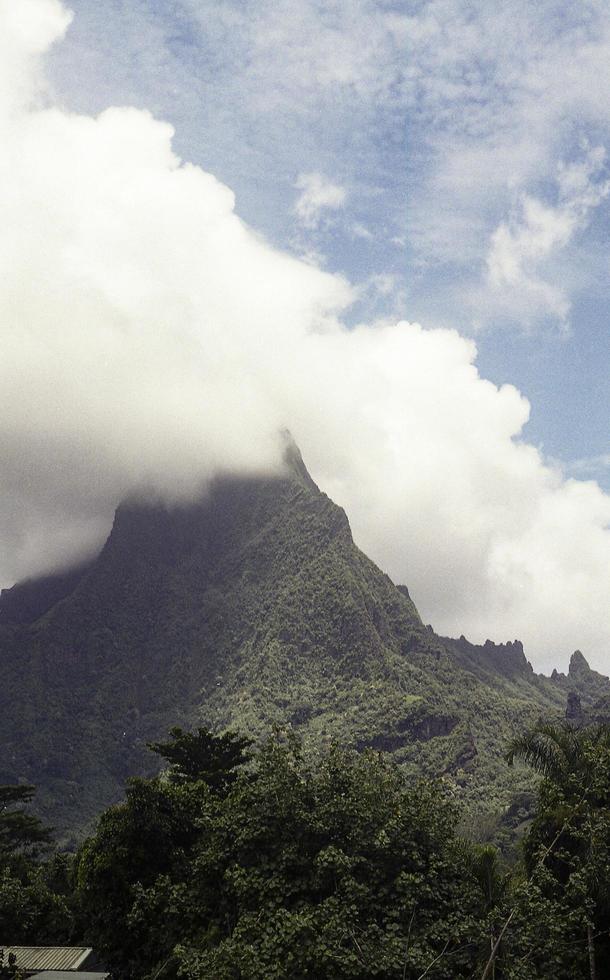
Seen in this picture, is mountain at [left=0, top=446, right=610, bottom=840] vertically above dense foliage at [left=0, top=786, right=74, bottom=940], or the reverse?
mountain at [left=0, top=446, right=610, bottom=840]

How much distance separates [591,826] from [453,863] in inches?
105

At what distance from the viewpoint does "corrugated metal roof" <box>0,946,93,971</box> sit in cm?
1566

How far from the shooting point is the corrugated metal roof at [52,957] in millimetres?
15664

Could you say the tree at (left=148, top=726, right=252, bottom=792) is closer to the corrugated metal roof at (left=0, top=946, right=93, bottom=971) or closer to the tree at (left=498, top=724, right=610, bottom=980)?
the corrugated metal roof at (left=0, top=946, right=93, bottom=971)

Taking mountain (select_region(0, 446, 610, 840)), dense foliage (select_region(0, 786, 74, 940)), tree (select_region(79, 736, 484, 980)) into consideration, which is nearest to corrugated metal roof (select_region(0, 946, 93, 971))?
dense foliage (select_region(0, 786, 74, 940))

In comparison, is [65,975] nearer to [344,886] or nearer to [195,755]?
[344,886]

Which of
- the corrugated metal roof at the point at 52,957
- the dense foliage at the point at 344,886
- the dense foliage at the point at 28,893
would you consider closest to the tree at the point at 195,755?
the dense foliage at the point at 28,893

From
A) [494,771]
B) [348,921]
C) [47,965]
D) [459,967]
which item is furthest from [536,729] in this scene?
[494,771]

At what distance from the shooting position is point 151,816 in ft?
64.5

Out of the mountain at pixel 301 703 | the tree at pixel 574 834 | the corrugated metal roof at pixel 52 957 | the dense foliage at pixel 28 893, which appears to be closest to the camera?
the tree at pixel 574 834

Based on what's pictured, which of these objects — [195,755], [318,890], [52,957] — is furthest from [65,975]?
[195,755]

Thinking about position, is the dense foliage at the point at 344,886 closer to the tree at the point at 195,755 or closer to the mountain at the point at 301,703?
the tree at the point at 195,755

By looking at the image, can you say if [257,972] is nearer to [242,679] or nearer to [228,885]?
[228,885]

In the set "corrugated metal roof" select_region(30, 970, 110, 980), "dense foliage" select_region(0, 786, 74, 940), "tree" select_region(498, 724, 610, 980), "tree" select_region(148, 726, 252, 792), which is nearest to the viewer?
"tree" select_region(498, 724, 610, 980)
